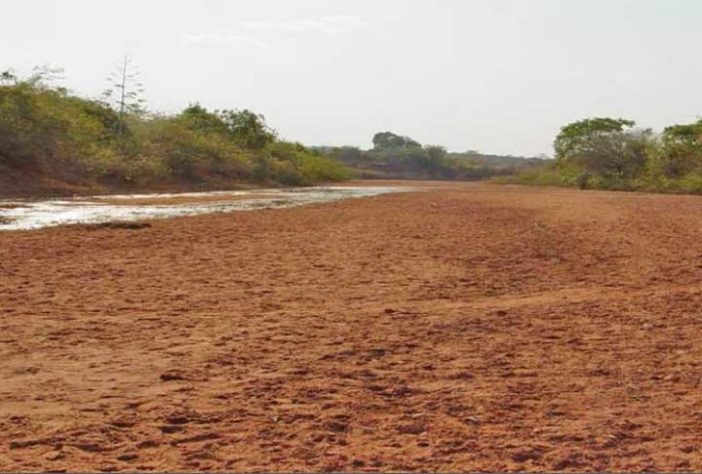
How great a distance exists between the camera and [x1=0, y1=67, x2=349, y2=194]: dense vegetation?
28406mm

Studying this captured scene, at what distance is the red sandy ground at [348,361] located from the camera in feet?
11.2

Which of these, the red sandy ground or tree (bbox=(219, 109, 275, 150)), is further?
tree (bbox=(219, 109, 275, 150))

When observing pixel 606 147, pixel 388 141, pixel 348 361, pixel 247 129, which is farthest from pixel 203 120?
pixel 388 141

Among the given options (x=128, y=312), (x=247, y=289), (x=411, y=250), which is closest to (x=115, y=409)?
(x=128, y=312)

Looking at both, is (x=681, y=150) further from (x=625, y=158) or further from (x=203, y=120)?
(x=203, y=120)

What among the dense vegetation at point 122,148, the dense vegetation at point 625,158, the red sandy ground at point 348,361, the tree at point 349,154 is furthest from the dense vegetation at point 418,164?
the red sandy ground at point 348,361

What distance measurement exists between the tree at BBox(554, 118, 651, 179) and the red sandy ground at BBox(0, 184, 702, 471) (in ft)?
151

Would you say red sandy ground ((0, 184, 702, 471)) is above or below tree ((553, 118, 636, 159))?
below

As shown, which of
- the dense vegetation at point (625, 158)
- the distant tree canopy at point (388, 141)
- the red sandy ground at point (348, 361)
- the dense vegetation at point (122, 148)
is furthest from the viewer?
the distant tree canopy at point (388, 141)

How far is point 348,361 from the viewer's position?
197 inches

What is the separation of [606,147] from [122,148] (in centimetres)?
3301

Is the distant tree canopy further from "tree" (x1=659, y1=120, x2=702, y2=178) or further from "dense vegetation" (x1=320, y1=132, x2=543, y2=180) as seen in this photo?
"tree" (x1=659, y1=120, x2=702, y2=178)

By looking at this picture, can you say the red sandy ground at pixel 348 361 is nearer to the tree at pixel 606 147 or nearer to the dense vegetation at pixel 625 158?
the dense vegetation at pixel 625 158

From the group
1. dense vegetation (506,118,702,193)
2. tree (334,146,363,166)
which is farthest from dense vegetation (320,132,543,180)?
dense vegetation (506,118,702,193)
